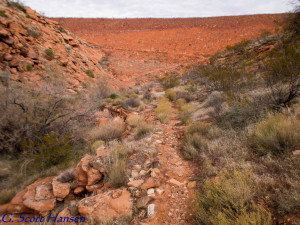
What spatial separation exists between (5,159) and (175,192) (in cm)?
424

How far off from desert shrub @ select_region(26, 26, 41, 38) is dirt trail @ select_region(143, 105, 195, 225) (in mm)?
10297

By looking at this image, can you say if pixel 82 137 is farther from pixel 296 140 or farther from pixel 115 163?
pixel 296 140

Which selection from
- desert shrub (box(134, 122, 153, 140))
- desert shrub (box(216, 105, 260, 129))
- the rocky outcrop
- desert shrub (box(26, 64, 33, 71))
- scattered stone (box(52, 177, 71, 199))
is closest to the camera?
the rocky outcrop

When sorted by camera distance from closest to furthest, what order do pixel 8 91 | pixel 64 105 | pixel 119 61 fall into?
pixel 8 91 < pixel 64 105 < pixel 119 61

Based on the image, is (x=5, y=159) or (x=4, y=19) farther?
(x=4, y=19)

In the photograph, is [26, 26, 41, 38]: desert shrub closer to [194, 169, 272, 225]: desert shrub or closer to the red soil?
the red soil

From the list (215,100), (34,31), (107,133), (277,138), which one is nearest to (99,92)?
(107,133)

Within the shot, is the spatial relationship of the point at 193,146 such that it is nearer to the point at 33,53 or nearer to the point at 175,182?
the point at 175,182

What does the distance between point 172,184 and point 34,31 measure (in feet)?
38.8

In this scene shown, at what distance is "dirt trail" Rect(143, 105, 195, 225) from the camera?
1976mm

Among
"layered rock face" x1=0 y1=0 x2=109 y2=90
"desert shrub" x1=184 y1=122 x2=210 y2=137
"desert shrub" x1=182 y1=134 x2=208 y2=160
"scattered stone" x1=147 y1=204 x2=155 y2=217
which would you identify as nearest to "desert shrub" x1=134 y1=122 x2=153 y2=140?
"desert shrub" x1=184 y1=122 x2=210 y2=137

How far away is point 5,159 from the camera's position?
3.98m

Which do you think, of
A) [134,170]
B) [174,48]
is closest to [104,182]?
[134,170]

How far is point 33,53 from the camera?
28.3ft
